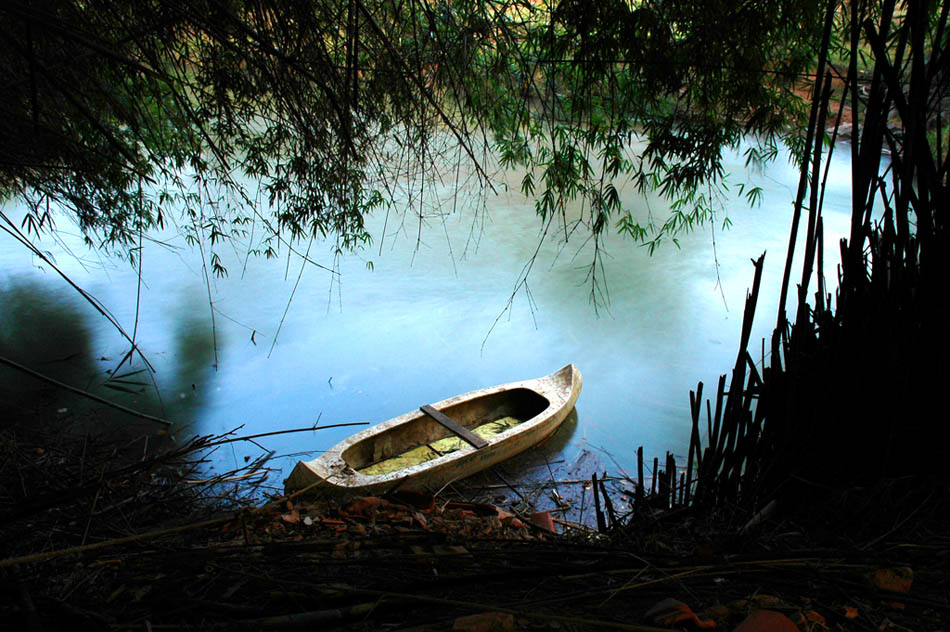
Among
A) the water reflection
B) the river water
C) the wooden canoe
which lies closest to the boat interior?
the wooden canoe

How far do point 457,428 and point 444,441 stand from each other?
25cm

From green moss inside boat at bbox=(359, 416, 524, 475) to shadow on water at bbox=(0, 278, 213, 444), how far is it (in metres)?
1.56

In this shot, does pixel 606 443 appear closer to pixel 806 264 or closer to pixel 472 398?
pixel 472 398

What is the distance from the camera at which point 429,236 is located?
29.9 feet

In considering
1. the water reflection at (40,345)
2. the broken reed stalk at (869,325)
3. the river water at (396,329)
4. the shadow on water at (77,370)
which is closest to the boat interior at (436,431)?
the river water at (396,329)

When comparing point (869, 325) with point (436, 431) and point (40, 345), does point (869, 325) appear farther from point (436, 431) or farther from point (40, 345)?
point (40, 345)

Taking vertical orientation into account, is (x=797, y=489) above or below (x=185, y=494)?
below

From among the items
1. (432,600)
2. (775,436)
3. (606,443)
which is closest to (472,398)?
(606,443)

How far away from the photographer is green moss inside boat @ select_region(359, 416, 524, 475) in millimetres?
4285

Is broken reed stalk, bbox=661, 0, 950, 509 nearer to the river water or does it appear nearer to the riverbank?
the riverbank

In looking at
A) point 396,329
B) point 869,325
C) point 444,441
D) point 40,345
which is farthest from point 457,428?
point 40,345

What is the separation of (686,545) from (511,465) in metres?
2.80

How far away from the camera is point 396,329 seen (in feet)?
21.7

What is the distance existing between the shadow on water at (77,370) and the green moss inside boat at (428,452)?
1.56m
